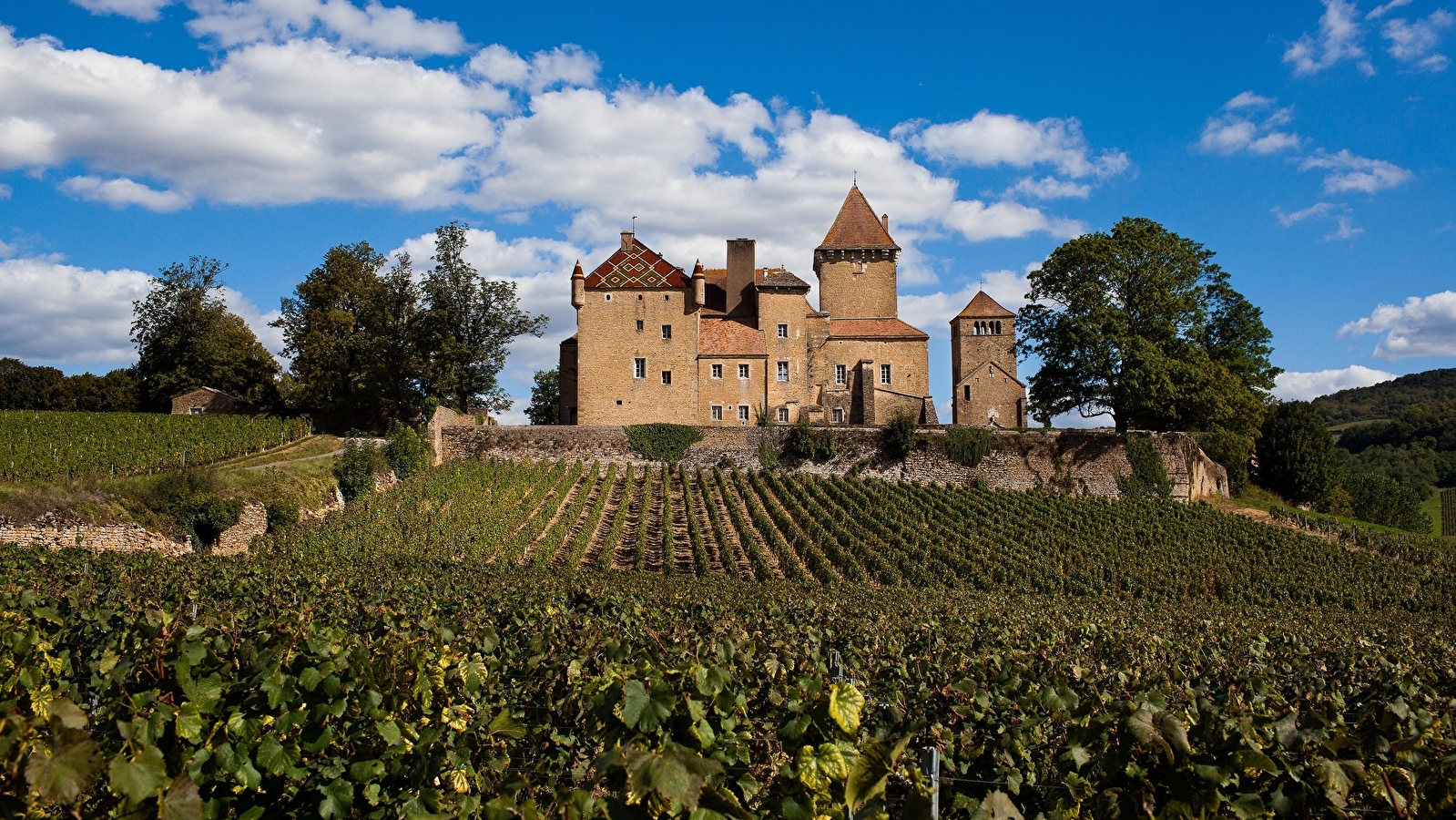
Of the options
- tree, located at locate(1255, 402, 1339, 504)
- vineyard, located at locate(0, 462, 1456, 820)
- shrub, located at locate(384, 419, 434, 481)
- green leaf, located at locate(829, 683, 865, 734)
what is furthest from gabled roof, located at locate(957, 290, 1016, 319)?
green leaf, located at locate(829, 683, 865, 734)

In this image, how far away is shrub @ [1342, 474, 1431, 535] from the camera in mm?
44656

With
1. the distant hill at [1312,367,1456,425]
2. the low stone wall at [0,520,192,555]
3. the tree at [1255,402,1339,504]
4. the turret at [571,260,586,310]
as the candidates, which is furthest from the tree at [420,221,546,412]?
the distant hill at [1312,367,1456,425]

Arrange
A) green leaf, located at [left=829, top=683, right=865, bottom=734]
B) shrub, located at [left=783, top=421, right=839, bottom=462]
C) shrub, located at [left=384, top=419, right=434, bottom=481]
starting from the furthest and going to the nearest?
Result: shrub, located at [left=783, top=421, right=839, bottom=462], shrub, located at [left=384, top=419, right=434, bottom=481], green leaf, located at [left=829, top=683, right=865, bottom=734]

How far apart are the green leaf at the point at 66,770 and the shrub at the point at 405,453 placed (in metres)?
30.5

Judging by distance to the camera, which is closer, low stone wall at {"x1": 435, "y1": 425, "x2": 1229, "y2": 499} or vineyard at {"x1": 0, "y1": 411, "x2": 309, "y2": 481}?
vineyard at {"x1": 0, "y1": 411, "x2": 309, "y2": 481}

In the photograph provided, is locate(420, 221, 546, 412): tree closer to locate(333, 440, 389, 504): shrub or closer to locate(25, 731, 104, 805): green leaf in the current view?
locate(333, 440, 389, 504): shrub

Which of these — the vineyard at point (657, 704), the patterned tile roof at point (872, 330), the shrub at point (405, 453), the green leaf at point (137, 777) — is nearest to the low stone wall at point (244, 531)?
the shrub at point (405, 453)

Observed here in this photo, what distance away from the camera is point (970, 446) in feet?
112

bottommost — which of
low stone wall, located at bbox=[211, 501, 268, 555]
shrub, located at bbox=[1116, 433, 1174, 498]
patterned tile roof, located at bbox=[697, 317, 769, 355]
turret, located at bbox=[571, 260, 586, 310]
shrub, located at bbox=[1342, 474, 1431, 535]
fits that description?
shrub, located at bbox=[1342, 474, 1431, 535]

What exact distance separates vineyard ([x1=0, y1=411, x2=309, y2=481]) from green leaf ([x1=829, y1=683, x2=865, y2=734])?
26.6m

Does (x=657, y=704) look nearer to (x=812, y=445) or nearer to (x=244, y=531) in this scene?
Result: (x=244, y=531)

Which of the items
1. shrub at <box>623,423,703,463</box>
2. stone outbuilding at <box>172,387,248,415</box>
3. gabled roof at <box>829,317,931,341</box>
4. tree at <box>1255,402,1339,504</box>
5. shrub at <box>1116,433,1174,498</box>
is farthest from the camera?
stone outbuilding at <box>172,387,248,415</box>

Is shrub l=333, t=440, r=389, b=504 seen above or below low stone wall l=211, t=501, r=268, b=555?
above

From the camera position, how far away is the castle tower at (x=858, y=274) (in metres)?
41.2
